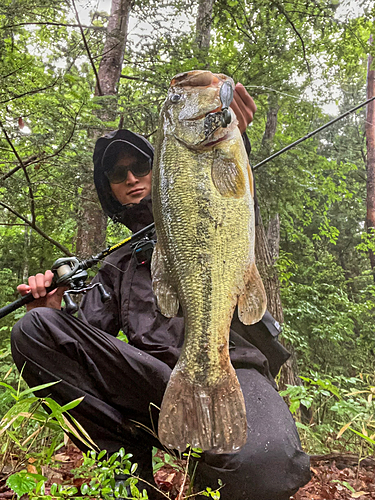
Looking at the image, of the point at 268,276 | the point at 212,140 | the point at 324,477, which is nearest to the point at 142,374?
the point at 212,140

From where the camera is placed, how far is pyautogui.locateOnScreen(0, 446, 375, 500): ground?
2.42m

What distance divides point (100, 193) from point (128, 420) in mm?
1454

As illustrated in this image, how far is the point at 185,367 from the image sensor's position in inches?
51.0

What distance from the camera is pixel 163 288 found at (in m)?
1.41

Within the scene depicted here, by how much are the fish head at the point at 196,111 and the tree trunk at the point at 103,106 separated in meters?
2.31

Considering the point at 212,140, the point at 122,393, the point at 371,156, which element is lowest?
the point at 122,393

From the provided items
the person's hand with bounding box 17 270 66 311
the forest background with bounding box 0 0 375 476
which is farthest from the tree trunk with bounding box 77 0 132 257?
the person's hand with bounding box 17 270 66 311

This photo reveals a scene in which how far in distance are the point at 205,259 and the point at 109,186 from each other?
1.35 m

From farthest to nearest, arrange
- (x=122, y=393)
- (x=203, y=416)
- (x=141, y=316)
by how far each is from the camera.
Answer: (x=141, y=316) < (x=122, y=393) < (x=203, y=416)

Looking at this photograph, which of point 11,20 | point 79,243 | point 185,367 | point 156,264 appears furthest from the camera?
point 79,243

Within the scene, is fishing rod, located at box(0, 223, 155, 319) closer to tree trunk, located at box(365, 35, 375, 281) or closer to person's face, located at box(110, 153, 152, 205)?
person's face, located at box(110, 153, 152, 205)

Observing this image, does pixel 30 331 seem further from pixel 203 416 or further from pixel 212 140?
pixel 212 140

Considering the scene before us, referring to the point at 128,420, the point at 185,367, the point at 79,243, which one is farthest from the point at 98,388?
the point at 79,243

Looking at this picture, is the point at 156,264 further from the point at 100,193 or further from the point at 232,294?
the point at 100,193
